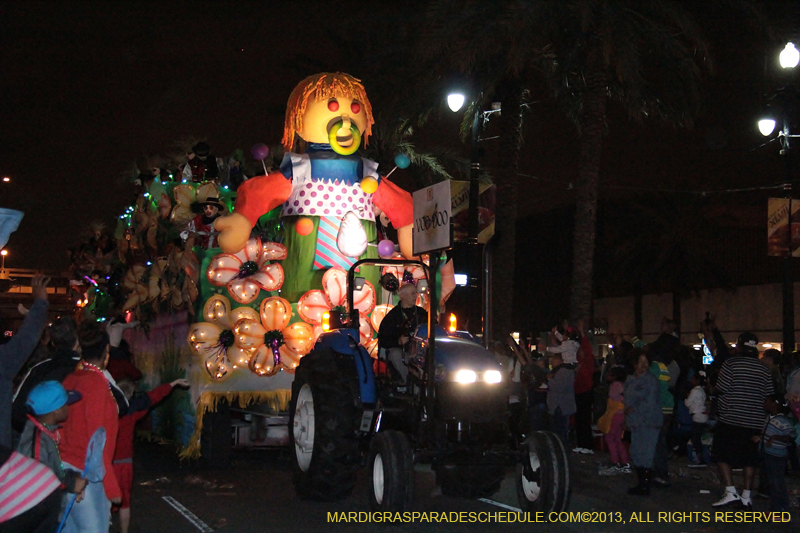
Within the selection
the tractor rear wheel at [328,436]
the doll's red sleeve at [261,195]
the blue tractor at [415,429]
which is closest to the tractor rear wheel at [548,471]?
the blue tractor at [415,429]

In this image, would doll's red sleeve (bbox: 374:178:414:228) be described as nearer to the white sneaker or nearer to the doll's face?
the doll's face

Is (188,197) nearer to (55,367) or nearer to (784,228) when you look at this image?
(55,367)

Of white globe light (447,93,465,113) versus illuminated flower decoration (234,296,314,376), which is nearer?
illuminated flower decoration (234,296,314,376)

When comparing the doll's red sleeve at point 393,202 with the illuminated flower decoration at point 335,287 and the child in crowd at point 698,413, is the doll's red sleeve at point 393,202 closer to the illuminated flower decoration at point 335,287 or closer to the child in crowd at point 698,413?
the illuminated flower decoration at point 335,287

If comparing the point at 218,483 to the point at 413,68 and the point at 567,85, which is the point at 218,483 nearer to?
the point at 413,68

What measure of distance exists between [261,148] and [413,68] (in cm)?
566

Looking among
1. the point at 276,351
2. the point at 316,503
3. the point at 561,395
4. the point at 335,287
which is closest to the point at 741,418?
the point at 561,395

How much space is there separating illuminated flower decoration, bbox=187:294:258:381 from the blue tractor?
5.56ft

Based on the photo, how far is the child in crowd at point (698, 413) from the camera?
39.9ft

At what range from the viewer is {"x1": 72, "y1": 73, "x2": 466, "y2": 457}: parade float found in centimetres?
1098

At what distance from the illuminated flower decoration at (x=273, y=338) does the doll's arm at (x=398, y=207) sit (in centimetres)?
211

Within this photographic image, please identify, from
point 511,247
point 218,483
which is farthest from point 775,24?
point 218,483

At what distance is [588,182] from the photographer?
17.0m

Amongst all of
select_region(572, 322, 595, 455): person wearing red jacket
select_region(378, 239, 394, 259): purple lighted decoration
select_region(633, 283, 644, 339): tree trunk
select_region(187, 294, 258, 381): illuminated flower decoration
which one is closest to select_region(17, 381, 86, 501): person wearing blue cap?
select_region(187, 294, 258, 381): illuminated flower decoration
